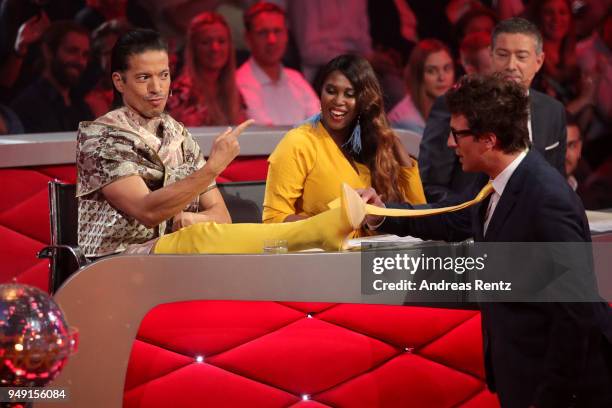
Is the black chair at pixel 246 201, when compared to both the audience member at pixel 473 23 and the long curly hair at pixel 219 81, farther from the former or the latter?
the audience member at pixel 473 23

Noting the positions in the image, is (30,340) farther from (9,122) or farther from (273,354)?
(9,122)

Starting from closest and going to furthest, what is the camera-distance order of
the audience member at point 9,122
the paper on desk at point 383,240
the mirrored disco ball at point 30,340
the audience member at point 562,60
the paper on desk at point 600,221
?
1. the mirrored disco ball at point 30,340
2. the paper on desk at point 383,240
3. the paper on desk at point 600,221
4. the audience member at point 9,122
5. the audience member at point 562,60

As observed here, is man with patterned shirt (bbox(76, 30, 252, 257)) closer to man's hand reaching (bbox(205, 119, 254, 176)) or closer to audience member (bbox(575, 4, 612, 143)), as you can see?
man's hand reaching (bbox(205, 119, 254, 176))

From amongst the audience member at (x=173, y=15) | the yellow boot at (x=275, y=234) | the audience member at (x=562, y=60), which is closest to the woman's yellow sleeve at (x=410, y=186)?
the yellow boot at (x=275, y=234)

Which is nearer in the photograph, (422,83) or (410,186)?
(410,186)

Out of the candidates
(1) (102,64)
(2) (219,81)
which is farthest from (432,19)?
(1) (102,64)

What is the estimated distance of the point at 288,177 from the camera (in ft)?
11.0

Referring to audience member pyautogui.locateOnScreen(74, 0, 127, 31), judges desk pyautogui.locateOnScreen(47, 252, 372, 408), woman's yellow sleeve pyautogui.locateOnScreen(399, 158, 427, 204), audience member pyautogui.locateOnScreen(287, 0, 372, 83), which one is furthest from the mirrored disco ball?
audience member pyautogui.locateOnScreen(287, 0, 372, 83)

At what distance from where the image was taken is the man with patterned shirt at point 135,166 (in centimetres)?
291

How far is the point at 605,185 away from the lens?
644 centimetres

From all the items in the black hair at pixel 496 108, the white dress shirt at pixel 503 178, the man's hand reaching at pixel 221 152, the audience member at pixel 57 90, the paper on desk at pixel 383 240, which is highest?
the audience member at pixel 57 90

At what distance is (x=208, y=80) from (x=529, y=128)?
9.06ft

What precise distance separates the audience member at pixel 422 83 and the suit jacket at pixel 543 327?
3.98m

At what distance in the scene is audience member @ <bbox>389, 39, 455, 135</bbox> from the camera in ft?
20.3
